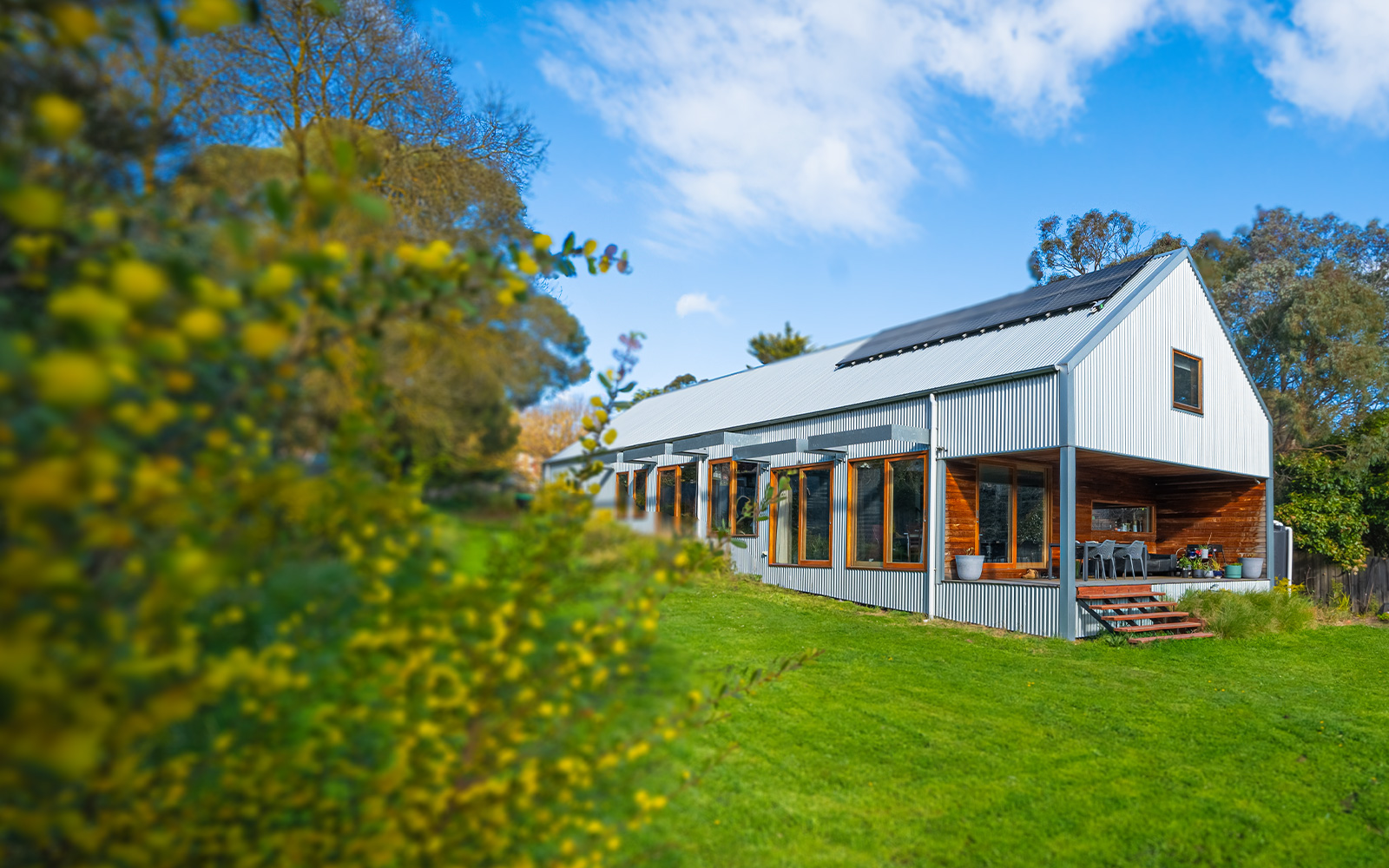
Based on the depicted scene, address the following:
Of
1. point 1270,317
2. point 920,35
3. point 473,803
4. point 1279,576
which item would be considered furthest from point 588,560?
point 1270,317

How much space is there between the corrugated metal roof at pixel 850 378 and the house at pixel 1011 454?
0.19 ft

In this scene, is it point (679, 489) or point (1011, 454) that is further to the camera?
point (679, 489)

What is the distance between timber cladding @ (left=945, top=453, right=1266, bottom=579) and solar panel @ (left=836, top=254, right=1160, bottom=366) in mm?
2588

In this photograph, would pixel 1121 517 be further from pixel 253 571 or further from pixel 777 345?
pixel 777 345

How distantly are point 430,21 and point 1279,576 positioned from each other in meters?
18.6

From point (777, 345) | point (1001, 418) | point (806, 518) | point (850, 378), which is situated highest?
point (777, 345)

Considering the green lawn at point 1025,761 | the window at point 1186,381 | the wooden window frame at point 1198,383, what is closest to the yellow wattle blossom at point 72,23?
the green lawn at point 1025,761

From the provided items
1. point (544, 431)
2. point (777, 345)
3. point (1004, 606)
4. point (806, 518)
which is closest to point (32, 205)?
point (544, 431)

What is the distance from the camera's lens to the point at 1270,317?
26.2 metres

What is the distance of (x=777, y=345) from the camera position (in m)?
39.4

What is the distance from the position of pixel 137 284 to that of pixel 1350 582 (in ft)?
73.4

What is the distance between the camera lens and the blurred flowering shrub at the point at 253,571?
102 centimetres

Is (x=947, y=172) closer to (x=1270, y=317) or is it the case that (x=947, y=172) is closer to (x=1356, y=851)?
(x=1270, y=317)

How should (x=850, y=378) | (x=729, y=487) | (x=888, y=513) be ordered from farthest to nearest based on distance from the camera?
(x=729, y=487) < (x=850, y=378) < (x=888, y=513)
